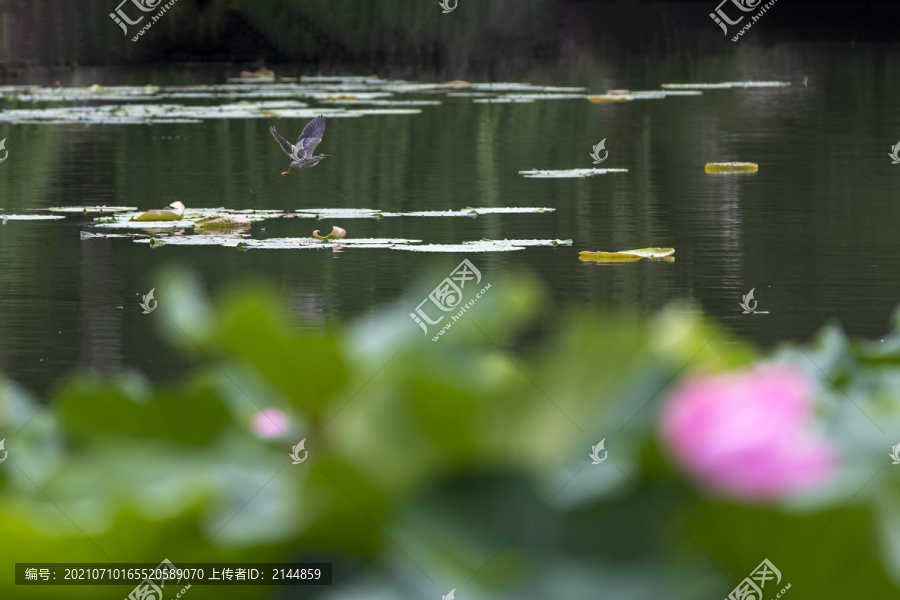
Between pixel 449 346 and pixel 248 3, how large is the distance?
91.3 feet

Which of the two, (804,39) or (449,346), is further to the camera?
(804,39)

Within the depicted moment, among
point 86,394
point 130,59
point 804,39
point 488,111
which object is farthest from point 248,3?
point 86,394

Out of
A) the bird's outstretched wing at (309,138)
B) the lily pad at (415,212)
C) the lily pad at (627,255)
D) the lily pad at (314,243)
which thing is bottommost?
the lily pad at (627,255)

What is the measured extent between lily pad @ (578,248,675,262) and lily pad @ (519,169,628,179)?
2.65 meters

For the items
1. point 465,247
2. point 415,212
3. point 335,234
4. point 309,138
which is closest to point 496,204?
point 415,212

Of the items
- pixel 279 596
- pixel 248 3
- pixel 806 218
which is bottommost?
pixel 806 218

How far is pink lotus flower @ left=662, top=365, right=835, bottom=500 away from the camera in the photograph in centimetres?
45

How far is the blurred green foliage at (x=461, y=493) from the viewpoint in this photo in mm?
452

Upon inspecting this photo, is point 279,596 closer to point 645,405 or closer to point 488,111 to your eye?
point 645,405

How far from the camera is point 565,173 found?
27.9ft

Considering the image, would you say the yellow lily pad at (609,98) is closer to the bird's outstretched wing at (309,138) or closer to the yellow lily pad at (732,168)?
the yellow lily pad at (732,168)

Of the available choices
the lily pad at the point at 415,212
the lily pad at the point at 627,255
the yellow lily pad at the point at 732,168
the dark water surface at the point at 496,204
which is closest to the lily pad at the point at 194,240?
the dark water surface at the point at 496,204

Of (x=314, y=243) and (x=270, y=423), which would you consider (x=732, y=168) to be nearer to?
(x=314, y=243)

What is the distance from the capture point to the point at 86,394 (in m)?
0.60
